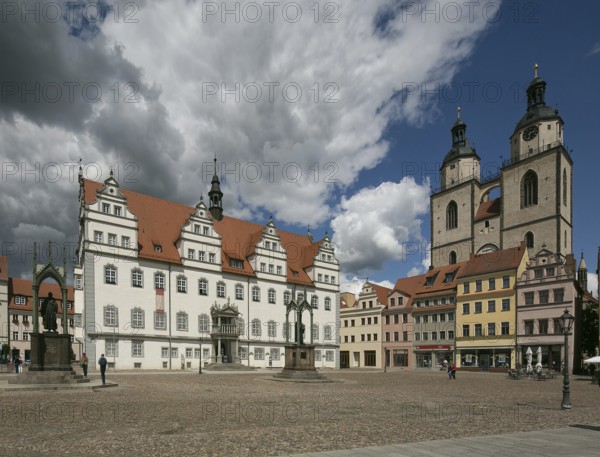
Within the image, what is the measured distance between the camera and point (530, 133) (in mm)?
64562

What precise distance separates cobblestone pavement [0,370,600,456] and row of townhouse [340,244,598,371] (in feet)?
107

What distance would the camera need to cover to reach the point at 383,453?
7535mm

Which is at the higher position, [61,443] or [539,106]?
[539,106]

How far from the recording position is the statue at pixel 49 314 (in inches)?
865

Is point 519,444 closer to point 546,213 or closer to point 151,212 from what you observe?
point 151,212

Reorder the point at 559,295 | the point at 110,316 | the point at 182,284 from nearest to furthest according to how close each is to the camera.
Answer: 1. the point at 110,316
2. the point at 182,284
3. the point at 559,295

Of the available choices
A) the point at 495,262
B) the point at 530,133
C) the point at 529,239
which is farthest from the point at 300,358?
the point at 530,133

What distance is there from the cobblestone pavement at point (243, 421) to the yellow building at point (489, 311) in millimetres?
34233

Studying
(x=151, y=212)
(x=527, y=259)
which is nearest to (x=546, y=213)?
(x=527, y=259)

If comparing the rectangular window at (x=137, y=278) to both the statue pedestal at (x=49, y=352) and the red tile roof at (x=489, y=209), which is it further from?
the red tile roof at (x=489, y=209)

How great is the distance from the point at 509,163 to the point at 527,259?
1963cm

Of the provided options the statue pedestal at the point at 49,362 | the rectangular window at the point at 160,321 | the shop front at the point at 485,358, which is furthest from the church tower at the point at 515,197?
the statue pedestal at the point at 49,362

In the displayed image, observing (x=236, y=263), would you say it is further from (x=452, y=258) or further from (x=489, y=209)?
(x=489, y=209)

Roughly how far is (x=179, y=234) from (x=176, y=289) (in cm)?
617
